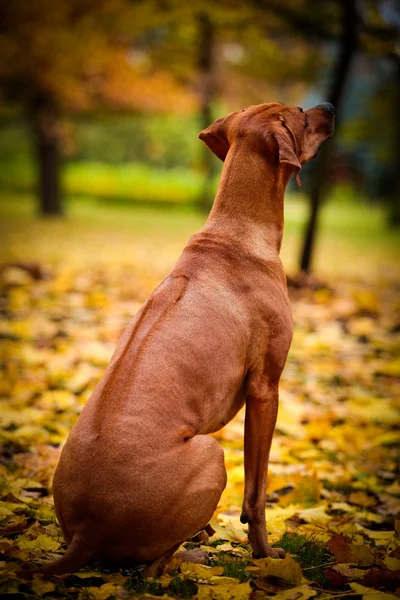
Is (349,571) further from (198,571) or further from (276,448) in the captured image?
(276,448)

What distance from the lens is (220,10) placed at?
1011cm

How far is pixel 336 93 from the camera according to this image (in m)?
9.29

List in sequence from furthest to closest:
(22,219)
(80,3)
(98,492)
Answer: (22,219), (80,3), (98,492)

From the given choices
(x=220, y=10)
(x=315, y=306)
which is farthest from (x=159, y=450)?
(x=220, y=10)

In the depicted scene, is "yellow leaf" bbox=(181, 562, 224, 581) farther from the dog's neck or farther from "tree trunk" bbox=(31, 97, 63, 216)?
"tree trunk" bbox=(31, 97, 63, 216)

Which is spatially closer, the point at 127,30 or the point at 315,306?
the point at 315,306

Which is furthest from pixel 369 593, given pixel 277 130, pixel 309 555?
pixel 277 130

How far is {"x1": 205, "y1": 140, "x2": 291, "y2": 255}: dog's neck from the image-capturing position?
288 cm

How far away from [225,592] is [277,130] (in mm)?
1794

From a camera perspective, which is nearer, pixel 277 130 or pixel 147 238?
pixel 277 130

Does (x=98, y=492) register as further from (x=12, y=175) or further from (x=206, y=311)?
(x=12, y=175)

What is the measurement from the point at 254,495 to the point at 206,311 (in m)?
0.79

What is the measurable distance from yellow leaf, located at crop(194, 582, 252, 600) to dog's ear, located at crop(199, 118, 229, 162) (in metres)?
1.87

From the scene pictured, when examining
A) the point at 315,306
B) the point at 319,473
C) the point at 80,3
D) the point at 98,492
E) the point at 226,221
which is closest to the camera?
the point at 98,492
